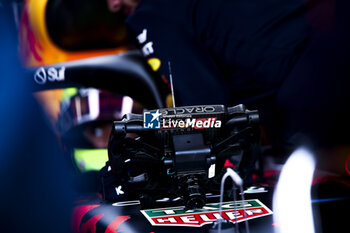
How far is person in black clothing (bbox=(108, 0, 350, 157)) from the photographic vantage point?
1.42 metres

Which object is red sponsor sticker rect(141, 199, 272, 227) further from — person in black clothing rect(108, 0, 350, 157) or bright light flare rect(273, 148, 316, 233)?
person in black clothing rect(108, 0, 350, 157)

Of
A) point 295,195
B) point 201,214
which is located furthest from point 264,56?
point 201,214

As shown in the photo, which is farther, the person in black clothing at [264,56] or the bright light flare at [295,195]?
the person in black clothing at [264,56]

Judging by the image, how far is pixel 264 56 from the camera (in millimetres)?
1532

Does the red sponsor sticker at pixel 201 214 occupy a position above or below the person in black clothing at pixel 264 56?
below

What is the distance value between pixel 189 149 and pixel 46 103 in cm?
98

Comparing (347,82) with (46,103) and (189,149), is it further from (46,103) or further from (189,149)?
(46,103)

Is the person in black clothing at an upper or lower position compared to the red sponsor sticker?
upper

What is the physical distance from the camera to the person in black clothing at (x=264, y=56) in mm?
1417

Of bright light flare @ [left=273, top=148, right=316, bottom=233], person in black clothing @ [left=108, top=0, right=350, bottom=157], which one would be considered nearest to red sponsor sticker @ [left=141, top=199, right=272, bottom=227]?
bright light flare @ [left=273, top=148, right=316, bottom=233]

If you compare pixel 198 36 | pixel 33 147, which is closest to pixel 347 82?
pixel 198 36

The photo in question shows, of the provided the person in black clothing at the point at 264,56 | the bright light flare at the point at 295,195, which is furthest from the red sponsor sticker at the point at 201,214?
the person in black clothing at the point at 264,56

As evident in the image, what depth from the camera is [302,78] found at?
56.6 inches

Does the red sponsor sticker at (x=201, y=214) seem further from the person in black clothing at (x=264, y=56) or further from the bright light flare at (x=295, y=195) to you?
the person in black clothing at (x=264, y=56)
